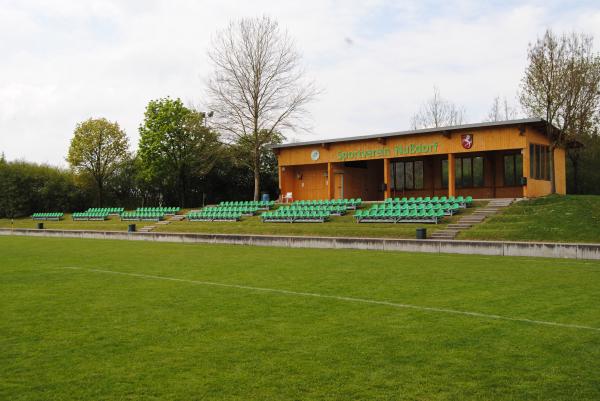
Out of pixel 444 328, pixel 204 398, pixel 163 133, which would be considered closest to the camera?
pixel 204 398

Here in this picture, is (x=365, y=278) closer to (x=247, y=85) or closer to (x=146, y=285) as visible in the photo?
(x=146, y=285)

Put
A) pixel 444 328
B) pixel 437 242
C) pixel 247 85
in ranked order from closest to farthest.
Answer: pixel 444 328 < pixel 437 242 < pixel 247 85

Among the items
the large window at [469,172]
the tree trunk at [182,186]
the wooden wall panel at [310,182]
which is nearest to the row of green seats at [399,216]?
the large window at [469,172]

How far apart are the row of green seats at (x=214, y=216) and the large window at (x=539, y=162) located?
15803 mm

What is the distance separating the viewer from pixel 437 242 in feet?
61.9

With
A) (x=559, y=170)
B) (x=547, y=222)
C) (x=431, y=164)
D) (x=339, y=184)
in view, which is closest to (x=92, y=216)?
(x=339, y=184)

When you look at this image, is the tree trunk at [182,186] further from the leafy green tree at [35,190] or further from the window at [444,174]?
the window at [444,174]

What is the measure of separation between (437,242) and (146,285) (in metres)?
10.7

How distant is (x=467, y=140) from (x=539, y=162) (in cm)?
403

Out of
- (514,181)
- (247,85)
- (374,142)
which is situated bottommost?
(514,181)

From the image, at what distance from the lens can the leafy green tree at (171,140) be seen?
45.6 meters

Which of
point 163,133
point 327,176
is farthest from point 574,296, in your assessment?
point 163,133

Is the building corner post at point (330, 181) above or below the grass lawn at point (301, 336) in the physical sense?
above

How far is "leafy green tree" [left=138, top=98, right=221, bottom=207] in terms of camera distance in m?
45.6
